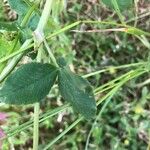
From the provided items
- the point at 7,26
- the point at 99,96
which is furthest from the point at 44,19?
the point at 99,96

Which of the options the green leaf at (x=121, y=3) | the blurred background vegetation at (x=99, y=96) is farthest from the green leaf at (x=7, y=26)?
the blurred background vegetation at (x=99, y=96)

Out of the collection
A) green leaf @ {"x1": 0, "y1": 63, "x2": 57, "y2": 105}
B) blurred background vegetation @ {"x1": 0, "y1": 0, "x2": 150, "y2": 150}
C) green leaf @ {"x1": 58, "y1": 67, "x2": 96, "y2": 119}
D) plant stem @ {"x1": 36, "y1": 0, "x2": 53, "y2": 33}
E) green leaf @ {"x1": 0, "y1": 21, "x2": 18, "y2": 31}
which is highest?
green leaf @ {"x1": 0, "y1": 21, "x2": 18, "y2": 31}

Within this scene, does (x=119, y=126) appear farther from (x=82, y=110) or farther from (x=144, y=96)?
(x=82, y=110)

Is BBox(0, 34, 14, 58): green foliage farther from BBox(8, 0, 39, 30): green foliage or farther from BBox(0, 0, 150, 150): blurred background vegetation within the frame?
BBox(0, 0, 150, 150): blurred background vegetation

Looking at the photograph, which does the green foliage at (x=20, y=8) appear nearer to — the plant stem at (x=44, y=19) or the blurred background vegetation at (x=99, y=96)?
the plant stem at (x=44, y=19)

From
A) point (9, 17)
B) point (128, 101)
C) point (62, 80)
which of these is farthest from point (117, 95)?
point (62, 80)

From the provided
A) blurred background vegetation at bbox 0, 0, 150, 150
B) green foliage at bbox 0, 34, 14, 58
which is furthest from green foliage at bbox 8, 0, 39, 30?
blurred background vegetation at bbox 0, 0, 150, 150
